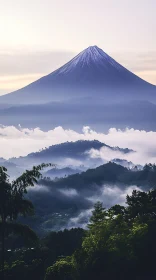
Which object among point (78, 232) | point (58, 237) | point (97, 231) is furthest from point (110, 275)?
point (78, 232)

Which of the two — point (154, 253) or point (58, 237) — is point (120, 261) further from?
point (58, 237)

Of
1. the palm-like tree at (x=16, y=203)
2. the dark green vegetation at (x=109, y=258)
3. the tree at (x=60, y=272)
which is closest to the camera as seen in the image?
the palm-like tree at (x=16, y=203)

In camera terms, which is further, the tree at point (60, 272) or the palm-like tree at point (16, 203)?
the tree at point (60, 272)

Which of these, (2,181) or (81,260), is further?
(81,260)

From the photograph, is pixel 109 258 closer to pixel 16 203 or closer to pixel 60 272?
pixel 60 272

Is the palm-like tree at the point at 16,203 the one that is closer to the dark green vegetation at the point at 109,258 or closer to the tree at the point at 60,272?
the dark green vegetation at the point at 109,258

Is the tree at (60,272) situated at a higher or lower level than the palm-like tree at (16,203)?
lower

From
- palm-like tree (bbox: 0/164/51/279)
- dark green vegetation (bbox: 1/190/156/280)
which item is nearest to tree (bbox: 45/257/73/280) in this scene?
dark green vegetation (bbox: 1/190/156/280)

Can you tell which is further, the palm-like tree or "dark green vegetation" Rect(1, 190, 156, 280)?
"dark green vegetation" Rect(1, 190, 156, 280)

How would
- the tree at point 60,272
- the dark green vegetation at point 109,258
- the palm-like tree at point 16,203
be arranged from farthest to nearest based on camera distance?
the tree at point 60,272, the dark green vegetation at point 109,258, the palm-like tree at point 16,203

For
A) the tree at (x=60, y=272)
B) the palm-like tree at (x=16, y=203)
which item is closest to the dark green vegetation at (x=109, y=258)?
the tree at (x=60, y=272)

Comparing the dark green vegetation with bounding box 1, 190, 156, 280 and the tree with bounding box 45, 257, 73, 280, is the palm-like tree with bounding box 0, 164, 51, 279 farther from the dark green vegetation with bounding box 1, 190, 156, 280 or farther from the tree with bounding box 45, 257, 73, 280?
the tree with bounding box 45, 257, 73, 280
